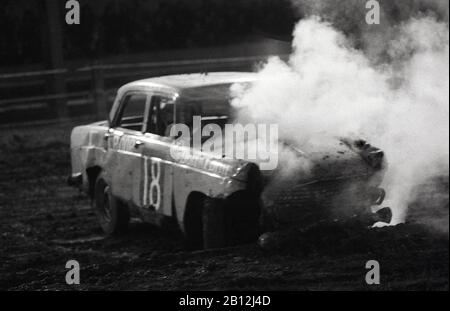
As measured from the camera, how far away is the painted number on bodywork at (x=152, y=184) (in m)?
7.52

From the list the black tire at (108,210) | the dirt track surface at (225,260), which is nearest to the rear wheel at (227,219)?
the dirt track surface at (225,260)

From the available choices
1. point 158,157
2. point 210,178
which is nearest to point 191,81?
point 158,157

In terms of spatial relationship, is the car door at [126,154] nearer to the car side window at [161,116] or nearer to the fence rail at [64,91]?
the car side window at [161,116]

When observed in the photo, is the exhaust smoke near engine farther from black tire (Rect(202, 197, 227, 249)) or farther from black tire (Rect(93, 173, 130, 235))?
black tire (Rect(93, 173, 130, 235))

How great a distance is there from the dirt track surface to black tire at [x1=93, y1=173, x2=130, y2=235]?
12 centimetres

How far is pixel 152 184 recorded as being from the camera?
7.61 meters

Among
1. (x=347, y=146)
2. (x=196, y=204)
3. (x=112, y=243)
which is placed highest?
(x=347, y=146)

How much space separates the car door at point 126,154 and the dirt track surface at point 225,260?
0.51 metres

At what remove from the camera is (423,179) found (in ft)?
30.1

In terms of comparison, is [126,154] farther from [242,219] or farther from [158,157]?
[242,219]

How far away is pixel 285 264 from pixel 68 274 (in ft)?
5.56

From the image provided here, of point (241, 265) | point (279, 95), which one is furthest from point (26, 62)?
point (241, 265)

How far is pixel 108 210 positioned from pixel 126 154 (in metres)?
0.89

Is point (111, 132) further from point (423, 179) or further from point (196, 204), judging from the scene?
point (423, 179)
